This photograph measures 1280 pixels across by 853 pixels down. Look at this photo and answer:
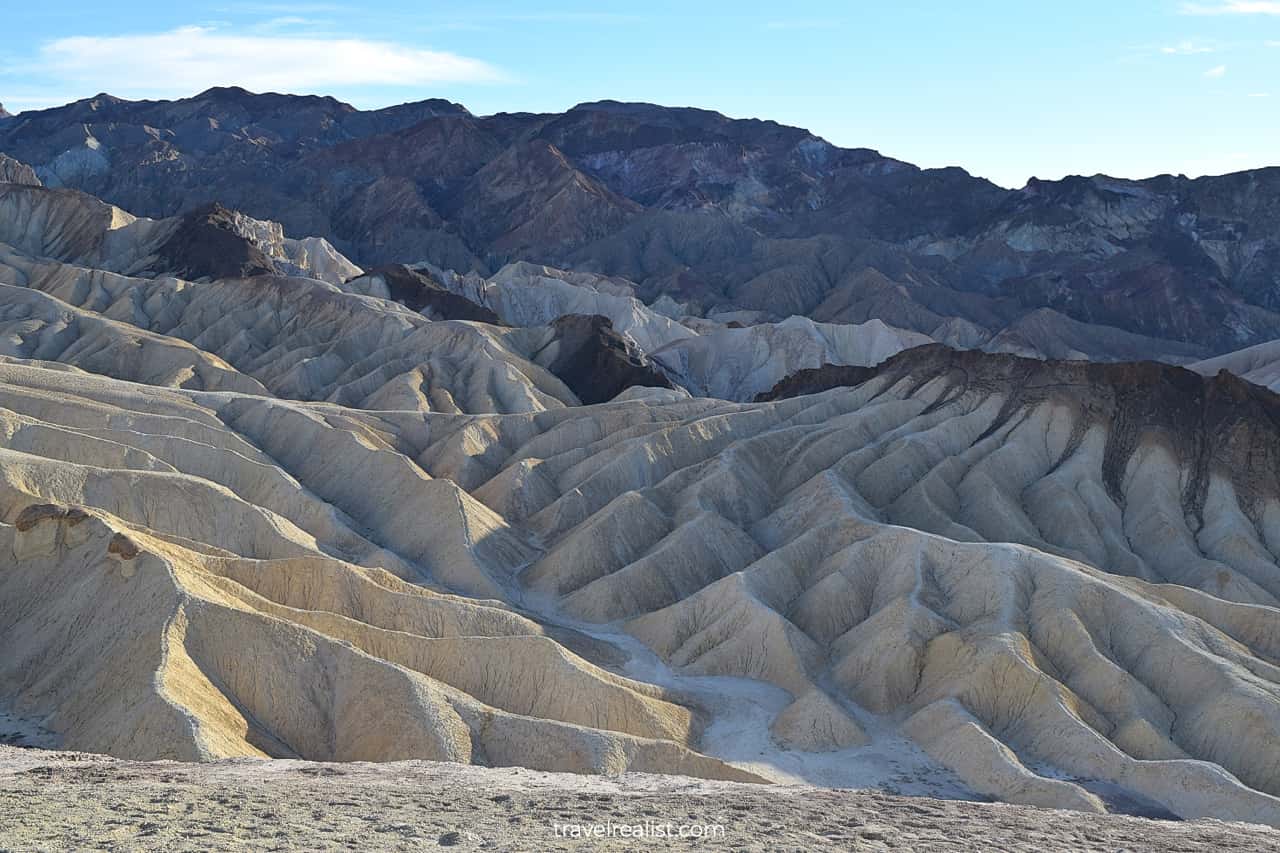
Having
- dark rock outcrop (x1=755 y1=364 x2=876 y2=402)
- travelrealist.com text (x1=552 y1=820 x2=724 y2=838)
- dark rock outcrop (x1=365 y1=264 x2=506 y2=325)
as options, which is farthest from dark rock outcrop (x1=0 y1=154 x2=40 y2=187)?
travelrealist.com text (x1=552 y1=820 x2=724 y2=838)

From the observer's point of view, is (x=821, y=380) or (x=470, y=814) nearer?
(x=470, y=814)

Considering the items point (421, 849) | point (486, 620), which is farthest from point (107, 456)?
point (421, 849)

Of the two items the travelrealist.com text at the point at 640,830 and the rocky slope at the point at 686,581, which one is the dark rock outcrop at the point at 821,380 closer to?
the rocky slope at the point at 686,581

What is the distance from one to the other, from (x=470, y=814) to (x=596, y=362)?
74944mm

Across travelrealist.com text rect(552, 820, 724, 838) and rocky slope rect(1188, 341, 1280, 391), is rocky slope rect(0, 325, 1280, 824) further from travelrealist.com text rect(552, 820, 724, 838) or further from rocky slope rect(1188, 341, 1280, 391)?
rocky slope rect(1188, 341, 1280, 391)

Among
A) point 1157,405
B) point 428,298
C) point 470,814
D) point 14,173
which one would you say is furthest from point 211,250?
point 470,814

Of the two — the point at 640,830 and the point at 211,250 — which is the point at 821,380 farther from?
the point at 211,250

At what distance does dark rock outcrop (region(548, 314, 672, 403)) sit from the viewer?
328 ft

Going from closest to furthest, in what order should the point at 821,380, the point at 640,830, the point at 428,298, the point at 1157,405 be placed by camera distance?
the point at 640,830
the point at 1157,405
the point at 821,380
the point at 428,298

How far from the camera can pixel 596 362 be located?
102375 mm

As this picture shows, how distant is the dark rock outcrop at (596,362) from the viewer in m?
100

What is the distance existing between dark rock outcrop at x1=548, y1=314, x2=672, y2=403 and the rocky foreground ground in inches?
2603

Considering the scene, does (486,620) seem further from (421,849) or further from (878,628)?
(421,849)

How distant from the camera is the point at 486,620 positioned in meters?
47.0
